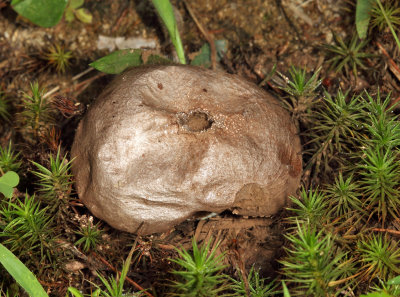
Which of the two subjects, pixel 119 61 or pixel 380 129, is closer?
pixel 380 129

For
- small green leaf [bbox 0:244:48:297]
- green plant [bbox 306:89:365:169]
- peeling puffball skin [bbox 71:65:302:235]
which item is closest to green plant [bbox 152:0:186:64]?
peeling puffball skin [bbox 71:65:302:235]

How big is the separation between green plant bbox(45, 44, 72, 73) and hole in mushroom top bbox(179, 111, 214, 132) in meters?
1.51

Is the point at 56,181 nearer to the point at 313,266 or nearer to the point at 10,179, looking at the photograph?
the point at 10,179

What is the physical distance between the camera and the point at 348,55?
359 centimetres

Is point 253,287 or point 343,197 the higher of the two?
point 343,197

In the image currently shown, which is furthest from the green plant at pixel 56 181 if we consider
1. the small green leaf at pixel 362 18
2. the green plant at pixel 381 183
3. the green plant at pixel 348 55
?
the small green leaf at pixel 362 18

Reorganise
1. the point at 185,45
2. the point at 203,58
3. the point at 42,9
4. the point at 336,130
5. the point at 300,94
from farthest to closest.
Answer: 1. the point at 185,45
2. the point at 203,58
3. the point at 42,9
4. the point at 300,94
5. the point at 336,130

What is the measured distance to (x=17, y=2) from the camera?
11.3ft

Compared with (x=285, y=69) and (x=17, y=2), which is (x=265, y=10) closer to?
(x=285, y=69)

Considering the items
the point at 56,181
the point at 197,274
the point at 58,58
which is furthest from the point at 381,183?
the point at 58,58

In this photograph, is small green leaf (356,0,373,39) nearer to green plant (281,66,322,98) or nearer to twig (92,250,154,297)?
green plant (281,66,322,98)

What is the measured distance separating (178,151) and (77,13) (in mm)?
1987

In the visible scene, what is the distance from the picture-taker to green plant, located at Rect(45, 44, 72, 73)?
375 cm

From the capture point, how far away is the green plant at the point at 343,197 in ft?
9.55
